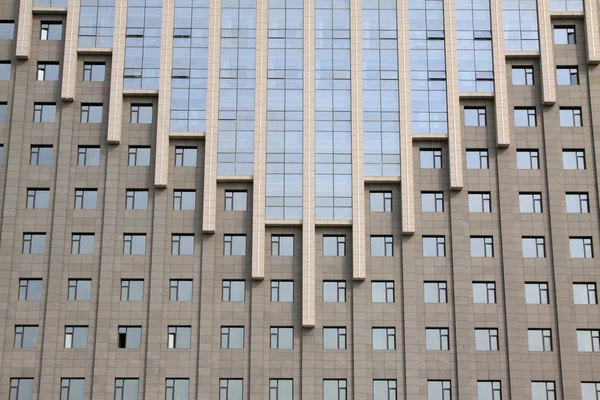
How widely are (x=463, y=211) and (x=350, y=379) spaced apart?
12.6 metres

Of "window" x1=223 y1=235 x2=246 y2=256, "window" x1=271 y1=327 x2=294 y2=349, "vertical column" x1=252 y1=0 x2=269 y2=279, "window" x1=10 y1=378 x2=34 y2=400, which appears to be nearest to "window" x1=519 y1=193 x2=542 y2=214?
"vertical column" x1=252 y1=0 x2=269 y2=279

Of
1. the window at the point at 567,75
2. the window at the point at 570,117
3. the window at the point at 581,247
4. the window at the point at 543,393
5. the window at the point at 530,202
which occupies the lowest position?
→ the window at the point at 543,393

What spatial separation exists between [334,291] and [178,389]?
1103cm

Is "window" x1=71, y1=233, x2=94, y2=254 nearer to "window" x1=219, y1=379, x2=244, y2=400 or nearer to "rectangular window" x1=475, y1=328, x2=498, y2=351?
"window" x1=219, y1=379, x2=244, y2=400

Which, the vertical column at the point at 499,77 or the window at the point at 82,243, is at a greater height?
the vertical column at the point at 499,77

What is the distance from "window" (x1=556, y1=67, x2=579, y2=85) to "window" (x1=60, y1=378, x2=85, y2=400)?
3539 cm

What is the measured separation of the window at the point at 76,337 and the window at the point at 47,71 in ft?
53.6

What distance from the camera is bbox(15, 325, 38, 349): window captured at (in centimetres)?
5816

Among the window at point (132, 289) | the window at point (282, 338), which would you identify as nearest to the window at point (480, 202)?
the window at point (282, 338)

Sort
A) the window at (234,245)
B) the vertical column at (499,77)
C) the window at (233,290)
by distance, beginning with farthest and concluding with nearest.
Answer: the vertical column at (499,77), the window at (234,245), the window at (233,290)

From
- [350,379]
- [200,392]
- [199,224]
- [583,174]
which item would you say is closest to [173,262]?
[199,224]

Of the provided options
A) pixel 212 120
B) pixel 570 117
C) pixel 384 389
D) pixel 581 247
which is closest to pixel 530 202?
pixel 581 247

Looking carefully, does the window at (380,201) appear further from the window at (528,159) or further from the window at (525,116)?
the window at (525,116)

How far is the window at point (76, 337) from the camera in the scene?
2290 inches
